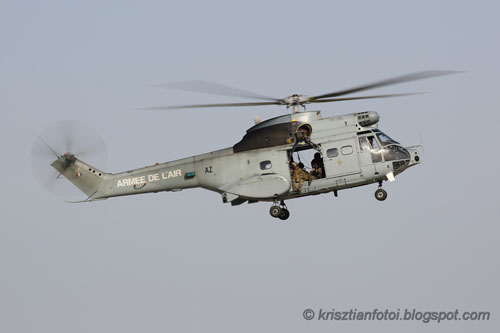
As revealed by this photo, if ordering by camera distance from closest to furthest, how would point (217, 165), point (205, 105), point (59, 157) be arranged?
point (205, 105) < point (217, 165) < point (59, 157)

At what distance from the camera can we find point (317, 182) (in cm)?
3064

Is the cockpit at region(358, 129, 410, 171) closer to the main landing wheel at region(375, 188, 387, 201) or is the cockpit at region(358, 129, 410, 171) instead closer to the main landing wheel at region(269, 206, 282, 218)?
the main landing wheel at region(375, 188, 387, 201)

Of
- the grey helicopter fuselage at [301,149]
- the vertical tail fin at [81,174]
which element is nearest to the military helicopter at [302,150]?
the grey helicopter fuselage at [301,149]

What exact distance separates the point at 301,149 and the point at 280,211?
8.44 ft

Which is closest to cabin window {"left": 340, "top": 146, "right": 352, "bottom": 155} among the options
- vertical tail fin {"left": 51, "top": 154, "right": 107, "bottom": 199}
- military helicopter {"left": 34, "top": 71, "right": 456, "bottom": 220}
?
military helicopter {"left": 34, "top": 71, "right": 456, "bottom": 220}

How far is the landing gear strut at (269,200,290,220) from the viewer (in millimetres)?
31297

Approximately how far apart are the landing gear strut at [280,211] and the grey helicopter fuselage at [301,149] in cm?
48

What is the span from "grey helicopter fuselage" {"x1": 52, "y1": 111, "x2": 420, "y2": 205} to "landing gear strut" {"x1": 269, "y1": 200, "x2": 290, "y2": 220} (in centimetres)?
48

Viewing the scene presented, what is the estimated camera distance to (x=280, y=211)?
3138 cm

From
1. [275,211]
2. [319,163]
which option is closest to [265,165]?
[275,211]

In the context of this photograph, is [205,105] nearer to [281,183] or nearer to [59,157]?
[281,183]

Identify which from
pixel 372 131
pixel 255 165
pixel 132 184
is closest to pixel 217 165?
pixel 255 165

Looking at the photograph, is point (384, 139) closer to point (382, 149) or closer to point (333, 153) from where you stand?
point (382, 149)

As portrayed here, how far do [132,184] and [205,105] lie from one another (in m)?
5.58
